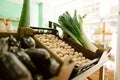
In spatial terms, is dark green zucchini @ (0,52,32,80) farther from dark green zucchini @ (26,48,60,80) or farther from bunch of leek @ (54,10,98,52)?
bunch of leek @ (54,10,98,52)

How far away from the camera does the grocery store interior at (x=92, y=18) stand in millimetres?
2900

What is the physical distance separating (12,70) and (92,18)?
3.89 m

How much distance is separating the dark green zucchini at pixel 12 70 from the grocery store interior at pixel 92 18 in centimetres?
172

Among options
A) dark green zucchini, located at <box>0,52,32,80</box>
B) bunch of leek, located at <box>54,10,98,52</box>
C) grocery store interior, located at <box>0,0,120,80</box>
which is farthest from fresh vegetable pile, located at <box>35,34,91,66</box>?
grocery store interior, located at <box>0,0,120,80</box>

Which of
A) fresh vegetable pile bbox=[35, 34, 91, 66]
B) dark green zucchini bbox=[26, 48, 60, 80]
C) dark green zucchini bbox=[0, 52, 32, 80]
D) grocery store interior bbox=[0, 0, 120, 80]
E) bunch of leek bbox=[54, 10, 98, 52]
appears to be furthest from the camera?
grocery store interior bbox=[0, 0, 120, 80]

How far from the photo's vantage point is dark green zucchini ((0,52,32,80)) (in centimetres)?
36

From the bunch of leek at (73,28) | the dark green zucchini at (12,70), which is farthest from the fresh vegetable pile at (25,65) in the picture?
the bunch of leek at (73,28)

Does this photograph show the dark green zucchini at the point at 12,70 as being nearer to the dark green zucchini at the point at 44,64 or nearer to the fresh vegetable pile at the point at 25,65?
the fresh vegetable pile at the point at 25,65

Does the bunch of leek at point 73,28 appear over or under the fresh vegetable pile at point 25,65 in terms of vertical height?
over

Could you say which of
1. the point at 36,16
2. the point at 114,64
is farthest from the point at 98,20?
the point at 36,16

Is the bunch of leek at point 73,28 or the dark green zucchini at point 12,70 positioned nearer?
the dark green zucchini at point 12,70

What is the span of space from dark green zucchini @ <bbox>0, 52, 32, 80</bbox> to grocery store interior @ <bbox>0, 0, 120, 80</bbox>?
67.7 inches

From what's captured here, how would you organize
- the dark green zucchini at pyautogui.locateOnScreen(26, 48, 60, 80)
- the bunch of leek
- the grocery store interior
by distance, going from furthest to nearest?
1. the grocery store interior
2. the bunch of leek
3. the dark green zucchini at pyautogui.locateOnScreen(26, 48, 60, 80)

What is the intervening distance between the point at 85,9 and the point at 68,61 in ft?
13.1
